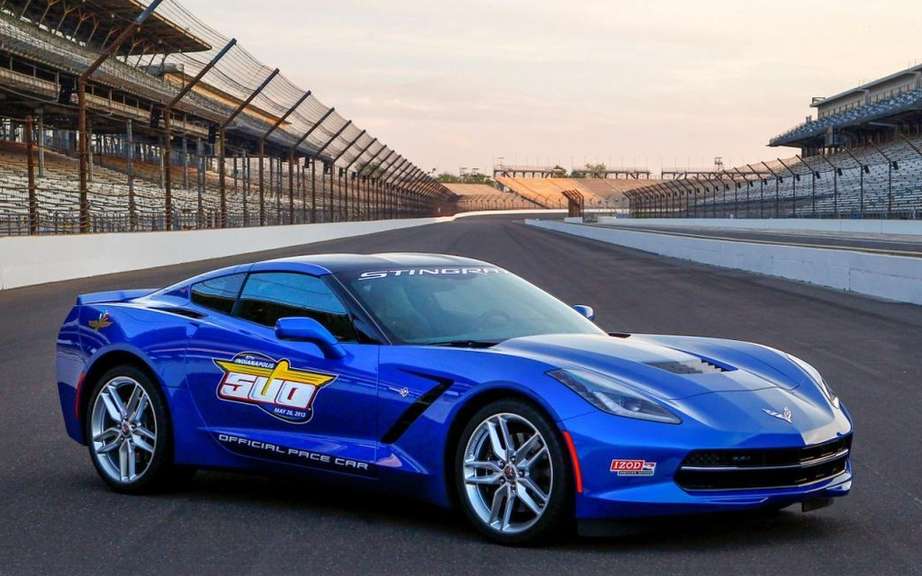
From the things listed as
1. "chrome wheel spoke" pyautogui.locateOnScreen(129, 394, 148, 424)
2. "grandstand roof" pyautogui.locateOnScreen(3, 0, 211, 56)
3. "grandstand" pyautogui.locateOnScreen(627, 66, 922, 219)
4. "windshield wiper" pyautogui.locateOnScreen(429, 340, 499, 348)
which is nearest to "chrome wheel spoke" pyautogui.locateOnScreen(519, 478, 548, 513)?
"windshield wiper" pyautogui.locateOnScreen(429, 340, 499, 348)

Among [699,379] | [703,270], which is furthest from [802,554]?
[703,270]

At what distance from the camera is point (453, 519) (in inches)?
212

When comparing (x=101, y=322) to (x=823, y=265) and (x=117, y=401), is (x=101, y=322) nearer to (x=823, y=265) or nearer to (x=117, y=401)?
(x=117, y=401)

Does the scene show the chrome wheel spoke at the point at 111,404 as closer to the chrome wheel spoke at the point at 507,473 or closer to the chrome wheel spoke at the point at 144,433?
the chrome wheel spoke at the point at 144,433

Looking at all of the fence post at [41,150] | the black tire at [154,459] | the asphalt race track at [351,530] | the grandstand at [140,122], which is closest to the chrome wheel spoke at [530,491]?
the asphalt race track at [351,530]

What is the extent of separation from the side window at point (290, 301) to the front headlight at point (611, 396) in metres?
1.23

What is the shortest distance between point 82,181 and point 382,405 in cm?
2558

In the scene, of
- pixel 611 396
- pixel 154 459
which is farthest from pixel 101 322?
pixel 611 396

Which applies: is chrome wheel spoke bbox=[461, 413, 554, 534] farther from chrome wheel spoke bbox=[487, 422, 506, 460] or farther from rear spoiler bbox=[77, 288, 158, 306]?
rear spoiler bbox=[77, 288, 158, 306]

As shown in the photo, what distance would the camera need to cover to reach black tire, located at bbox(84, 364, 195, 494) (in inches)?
236

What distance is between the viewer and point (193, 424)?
591 centimetres

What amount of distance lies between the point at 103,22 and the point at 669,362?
62242 mm

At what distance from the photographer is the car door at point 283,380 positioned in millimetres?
5297

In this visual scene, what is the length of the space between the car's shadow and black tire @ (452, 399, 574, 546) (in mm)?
151
